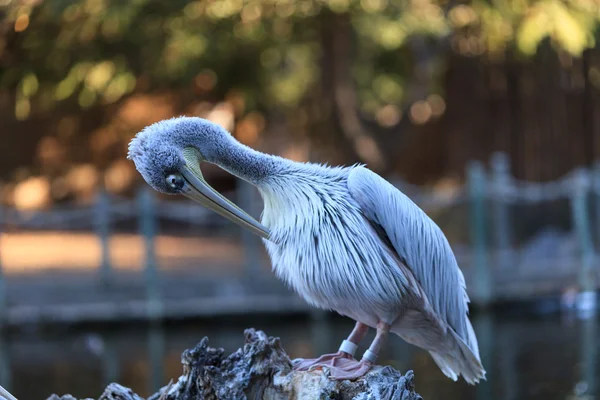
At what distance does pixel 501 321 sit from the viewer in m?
9.20

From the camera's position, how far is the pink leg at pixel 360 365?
11.9ft

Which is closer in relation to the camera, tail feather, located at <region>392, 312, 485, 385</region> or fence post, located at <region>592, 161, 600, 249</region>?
tail feather, located at <region>392, 312, 485, 385</region>

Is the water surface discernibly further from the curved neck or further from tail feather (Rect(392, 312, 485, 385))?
the curved neck

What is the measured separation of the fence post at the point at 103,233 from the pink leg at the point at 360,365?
6.26 metres

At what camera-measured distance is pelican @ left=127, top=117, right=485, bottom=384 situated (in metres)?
3.69

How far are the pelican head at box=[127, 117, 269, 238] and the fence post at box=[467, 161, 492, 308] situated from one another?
5.96 meters

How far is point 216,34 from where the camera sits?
1101 centimetres

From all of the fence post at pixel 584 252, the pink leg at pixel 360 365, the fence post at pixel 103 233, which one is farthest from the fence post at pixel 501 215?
the pink leg at pixel 360 365

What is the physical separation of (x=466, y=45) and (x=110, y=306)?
6.80 meters

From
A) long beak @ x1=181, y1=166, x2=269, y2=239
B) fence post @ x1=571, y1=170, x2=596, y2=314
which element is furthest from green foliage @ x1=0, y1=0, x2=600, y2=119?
long beak @ x1=181, y1=166, x2=269, y2=239

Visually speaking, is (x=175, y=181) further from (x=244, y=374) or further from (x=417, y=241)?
(x=417, y=241)

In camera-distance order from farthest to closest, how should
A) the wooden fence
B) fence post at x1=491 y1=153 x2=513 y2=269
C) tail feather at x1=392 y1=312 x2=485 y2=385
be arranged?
1. fence post at x1=491 y1=153 x2=513 y2=269
2. the wooden fence
3. tail feather at x1=392 y1=312 x2=485 y2=385

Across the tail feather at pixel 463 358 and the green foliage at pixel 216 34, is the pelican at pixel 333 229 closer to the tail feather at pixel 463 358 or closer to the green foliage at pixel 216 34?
the tail feather at pixel 463 358

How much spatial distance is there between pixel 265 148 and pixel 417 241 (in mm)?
12898
